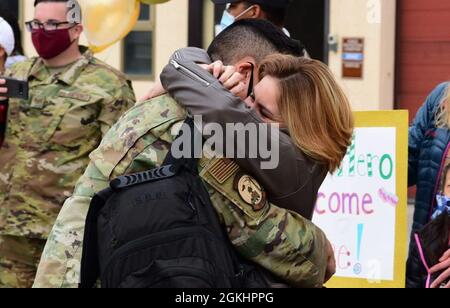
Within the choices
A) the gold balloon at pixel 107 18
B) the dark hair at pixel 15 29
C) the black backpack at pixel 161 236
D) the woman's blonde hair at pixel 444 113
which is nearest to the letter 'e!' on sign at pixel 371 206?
the woman's blonde hair at pixel 444 113

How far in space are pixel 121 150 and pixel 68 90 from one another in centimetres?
250

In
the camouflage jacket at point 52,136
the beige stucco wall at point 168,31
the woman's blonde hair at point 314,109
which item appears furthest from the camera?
the beige stucco wall at point 168,31

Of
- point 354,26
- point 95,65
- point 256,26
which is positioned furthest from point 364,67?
point 256,26

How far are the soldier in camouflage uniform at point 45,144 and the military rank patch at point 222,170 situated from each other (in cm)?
247

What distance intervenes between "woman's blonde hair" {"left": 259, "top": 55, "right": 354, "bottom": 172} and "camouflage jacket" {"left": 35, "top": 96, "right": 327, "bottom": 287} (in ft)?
0.67

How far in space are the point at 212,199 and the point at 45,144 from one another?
2637 millimetres

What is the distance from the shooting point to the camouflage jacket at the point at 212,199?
262 centimetres

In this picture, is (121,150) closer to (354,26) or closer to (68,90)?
(68,90)

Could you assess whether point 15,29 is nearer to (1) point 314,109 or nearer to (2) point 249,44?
(2) point 249,44

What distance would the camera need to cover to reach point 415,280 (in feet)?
14.4

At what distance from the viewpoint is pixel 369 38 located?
1039cm

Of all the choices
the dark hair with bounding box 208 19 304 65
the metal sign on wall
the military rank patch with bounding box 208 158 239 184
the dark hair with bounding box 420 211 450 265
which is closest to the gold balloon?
the dark hair with bounding box 420 211 450 265

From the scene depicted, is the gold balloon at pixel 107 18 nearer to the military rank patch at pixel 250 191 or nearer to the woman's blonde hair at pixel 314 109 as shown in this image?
the woman's blonde hair at pixel 314 109

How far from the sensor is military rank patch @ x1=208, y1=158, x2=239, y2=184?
2607 millimetres
